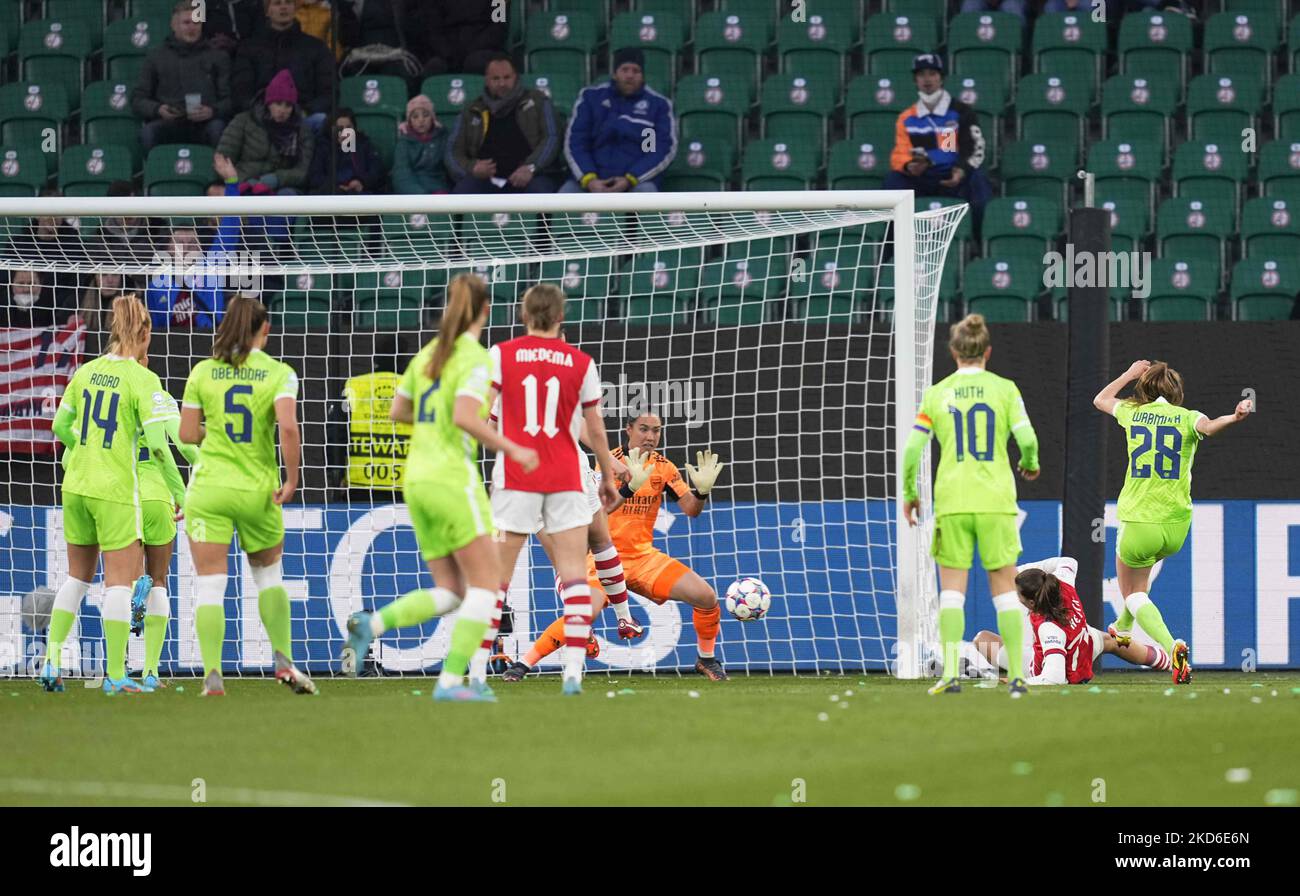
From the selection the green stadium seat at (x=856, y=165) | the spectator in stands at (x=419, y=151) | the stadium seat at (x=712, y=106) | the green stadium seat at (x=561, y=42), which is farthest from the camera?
the green stadium seat at (x=561, y=42)

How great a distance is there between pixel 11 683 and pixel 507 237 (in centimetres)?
498

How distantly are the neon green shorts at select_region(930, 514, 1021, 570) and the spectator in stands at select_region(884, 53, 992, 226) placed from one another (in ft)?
20.6

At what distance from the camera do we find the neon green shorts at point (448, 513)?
284 inches

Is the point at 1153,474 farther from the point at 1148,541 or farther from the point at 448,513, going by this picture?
the point at 448,513

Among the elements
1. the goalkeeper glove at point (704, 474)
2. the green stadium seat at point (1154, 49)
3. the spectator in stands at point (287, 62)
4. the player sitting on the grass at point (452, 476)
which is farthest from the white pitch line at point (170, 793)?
the green stadium seat at point (1154, 49)

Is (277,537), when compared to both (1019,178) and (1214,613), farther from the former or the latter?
(1019,178)

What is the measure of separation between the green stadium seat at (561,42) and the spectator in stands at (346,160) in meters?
2.17

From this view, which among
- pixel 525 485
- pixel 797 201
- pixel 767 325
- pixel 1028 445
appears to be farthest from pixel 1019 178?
pixel 525 485

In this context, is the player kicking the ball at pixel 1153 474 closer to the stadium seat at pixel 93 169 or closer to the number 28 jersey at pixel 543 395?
the number 28 jersey at pixel 543 395

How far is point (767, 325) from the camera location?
503 inches

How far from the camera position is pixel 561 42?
16.3 meters

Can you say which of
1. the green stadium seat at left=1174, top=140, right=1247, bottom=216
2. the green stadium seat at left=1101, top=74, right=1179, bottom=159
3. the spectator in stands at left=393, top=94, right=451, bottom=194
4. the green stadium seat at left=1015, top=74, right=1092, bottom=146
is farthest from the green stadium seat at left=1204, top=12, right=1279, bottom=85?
the spectator in stands at left=393, top=94, right=451, bottom=194

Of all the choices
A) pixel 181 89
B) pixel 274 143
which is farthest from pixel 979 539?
pixel 181 89

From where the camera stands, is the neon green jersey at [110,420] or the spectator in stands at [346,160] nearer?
the neon green jersey at [110,420]
